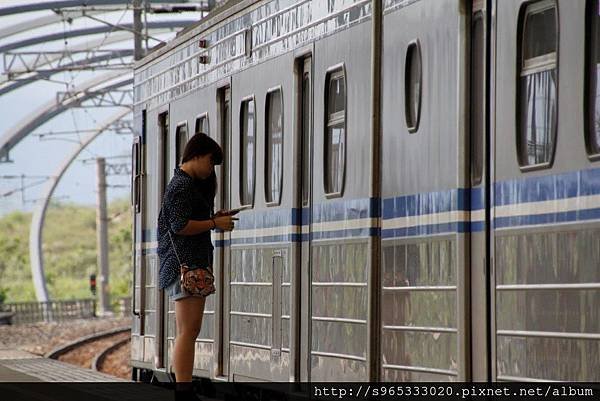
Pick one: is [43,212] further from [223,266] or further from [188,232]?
[188,232]

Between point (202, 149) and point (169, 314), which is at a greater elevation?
point (202, 149)

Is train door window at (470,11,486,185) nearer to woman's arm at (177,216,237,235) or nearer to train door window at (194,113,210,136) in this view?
woman's arm at (177,216,237,235)

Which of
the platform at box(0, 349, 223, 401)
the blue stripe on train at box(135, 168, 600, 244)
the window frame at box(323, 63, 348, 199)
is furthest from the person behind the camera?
the platform at box(0, 349, 223, 401)

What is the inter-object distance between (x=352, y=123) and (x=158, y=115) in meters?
6.06

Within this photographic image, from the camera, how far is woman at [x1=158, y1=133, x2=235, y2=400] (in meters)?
10.3

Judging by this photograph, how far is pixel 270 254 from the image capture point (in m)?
12.9

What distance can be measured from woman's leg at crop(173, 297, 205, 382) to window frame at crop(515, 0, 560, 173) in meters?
2.65

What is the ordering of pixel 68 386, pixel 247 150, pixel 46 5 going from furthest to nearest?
pixel 46 5, pixel 68 386, pixel 247 150

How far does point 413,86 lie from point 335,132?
1.51 m

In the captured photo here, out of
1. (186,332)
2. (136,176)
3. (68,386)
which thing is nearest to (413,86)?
(186,332)

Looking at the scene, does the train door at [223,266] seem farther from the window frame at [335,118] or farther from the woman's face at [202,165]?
the woman's face at [202,165]

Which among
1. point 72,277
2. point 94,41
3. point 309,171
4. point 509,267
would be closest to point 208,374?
point 309,171

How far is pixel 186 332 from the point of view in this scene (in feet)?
34.1

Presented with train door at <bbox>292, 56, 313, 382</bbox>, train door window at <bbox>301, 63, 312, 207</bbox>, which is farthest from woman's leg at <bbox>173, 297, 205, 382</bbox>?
train door window at <bbox>301, 63, 312, 207</bbox>
